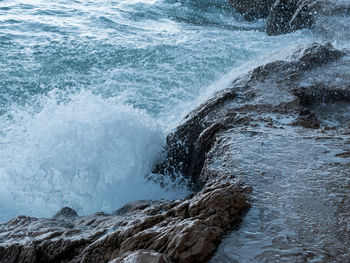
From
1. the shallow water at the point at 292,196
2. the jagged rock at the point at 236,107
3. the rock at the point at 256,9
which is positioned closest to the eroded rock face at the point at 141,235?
the shallow water at the point at 292,196

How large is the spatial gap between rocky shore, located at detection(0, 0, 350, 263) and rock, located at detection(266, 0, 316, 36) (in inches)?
201

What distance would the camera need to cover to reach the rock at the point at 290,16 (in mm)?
10884

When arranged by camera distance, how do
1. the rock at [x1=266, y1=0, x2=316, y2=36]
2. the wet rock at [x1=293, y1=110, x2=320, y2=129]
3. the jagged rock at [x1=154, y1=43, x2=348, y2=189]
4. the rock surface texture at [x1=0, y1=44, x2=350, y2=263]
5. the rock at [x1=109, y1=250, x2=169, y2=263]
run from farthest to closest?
the rock at [x1=266, y1=0, x2=316, y2=36] → the jagged rock at [x1=154, y1=43, x2=348, y2=189] → the wet rock at [x1=293, y1=110, x2=320, y2=129] → the rock surface texture at [x1=0, y1=44, x2=350, y2=263] → the rock at [x1=109, y1=250, x2=169, y2=263]

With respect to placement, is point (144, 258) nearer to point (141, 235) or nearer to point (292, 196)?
point (141, 235)

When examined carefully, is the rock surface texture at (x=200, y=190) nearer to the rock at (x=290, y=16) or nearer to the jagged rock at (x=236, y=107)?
the jagged rock at (x=236, y=107)

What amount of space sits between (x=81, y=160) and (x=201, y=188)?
2.13 m

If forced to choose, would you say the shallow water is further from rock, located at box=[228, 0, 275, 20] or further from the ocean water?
rock, located at box=[228, 0, 275, 20]

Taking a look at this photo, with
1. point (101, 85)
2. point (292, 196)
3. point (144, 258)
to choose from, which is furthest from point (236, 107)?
point (101, 85)

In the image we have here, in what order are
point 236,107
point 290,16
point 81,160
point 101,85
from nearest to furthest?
point 236,107 < point 81,160 < point 101,85 < point 290,16

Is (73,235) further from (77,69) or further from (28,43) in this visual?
(28,43)

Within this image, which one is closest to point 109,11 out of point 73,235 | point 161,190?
point 161,190

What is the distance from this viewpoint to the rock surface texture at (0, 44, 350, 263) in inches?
87.6

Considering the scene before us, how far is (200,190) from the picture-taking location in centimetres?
362

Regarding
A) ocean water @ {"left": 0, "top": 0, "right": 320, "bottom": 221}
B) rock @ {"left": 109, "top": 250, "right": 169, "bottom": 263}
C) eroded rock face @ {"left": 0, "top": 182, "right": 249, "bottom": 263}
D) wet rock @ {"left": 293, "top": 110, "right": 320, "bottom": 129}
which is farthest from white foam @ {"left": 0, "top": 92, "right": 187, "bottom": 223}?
rock @ {"left": 109, "top": 250, "right": 169, "bottom": 263}
